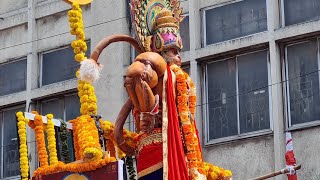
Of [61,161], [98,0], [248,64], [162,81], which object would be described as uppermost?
[98,0]

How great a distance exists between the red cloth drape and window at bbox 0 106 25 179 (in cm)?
971

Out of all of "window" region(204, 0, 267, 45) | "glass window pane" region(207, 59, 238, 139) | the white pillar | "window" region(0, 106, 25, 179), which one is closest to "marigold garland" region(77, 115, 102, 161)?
the white pillar

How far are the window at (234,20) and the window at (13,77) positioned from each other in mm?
4445

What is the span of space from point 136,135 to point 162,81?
778 millimetres

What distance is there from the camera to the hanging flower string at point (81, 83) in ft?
34.3

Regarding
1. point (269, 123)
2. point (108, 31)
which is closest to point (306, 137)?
point (269, 123)

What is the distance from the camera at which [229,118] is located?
17.0 m

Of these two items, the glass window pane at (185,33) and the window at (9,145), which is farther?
the window at (9,145)

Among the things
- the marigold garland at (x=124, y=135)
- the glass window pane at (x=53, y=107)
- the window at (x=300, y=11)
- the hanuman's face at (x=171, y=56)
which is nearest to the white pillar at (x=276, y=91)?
the window at (x=300, y=11)

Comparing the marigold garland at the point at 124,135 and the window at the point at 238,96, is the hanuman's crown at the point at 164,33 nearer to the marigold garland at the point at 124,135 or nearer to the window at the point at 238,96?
the marigold garland at the point at 124,135

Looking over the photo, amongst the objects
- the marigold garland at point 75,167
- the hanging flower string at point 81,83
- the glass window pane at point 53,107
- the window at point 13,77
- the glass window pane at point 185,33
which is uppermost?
the glass window pane at point 185,33

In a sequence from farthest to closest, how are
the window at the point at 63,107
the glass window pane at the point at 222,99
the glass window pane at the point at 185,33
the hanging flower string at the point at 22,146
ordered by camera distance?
1. the window at the point at 63,107
2. the glass window pane at the point at 185,33
3. the glass window pane at the point at 222,99
4. the hanging flower string at the point at 22,146

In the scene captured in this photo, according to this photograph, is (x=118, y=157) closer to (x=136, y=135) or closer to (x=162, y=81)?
(x=136, y=135)

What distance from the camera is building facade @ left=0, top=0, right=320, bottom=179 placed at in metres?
16.2
